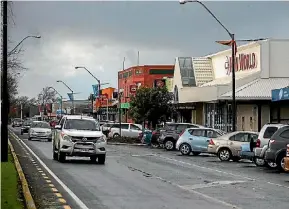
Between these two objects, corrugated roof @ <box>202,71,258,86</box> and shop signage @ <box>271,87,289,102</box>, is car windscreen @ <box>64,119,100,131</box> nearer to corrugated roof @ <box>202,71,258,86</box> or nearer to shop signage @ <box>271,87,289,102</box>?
shop signage @ <box>271,87,289,102</box>

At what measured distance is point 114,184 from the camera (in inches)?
696

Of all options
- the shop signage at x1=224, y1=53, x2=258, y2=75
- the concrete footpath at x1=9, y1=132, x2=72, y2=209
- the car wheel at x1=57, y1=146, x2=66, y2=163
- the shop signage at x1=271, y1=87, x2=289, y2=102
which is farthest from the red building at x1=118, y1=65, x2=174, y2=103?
the concrete footpath at x1=9, y1=132, x2=72, y2=209

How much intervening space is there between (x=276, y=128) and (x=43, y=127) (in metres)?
29.4

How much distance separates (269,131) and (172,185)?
8.95 m

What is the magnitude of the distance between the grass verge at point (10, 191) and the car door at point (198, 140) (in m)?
16.9

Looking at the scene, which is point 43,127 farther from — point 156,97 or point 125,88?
point 125,88

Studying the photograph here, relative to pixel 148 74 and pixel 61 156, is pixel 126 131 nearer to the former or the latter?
pixel 148 74

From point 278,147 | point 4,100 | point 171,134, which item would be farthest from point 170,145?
point 4,100

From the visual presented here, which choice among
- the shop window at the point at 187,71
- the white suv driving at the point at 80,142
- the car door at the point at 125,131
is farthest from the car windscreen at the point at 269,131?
the shop window at the point at 187,71

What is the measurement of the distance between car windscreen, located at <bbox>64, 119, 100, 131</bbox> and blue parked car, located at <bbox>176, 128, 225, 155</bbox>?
9614 mm

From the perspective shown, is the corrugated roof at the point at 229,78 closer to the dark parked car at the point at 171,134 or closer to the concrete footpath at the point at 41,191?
the dark parked car at the point at 171,134

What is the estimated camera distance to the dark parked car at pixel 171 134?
40.4 metres

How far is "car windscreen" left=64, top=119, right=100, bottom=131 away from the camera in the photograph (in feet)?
86.4

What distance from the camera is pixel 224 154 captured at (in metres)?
30.2
